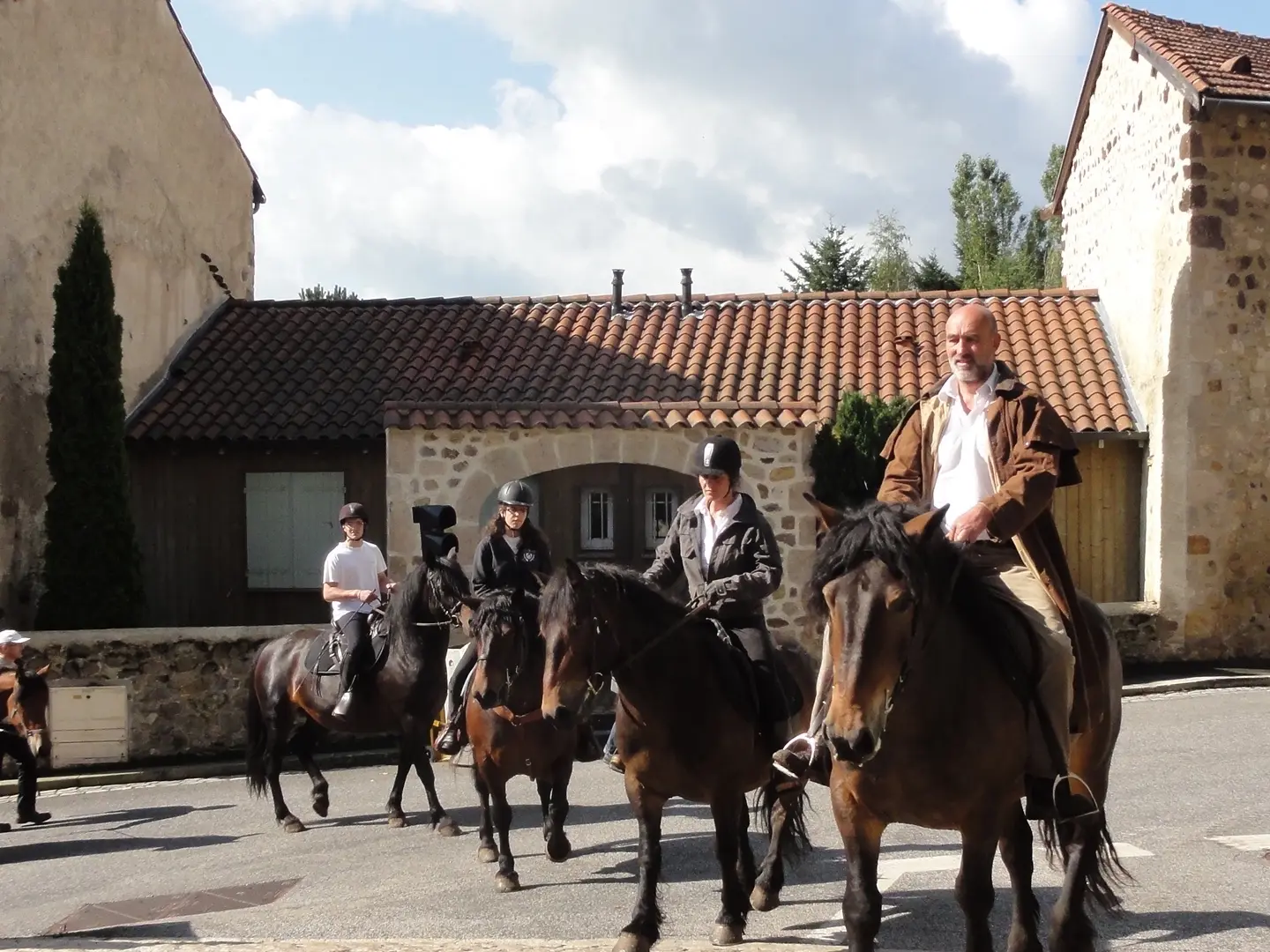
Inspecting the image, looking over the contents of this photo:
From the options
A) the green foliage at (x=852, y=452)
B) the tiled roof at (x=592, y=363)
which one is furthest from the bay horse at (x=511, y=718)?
the green foliage at (x=852, y=452)

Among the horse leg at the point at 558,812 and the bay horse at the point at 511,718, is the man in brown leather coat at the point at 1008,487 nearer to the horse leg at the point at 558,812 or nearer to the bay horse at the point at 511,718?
the bay horse at the point at 511,718

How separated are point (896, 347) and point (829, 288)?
2026 centimetres

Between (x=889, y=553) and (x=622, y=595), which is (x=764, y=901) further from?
(x=889, y=553)

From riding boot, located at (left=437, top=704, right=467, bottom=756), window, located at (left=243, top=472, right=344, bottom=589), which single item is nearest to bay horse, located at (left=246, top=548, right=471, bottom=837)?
riding boot, located at (left=437, top=704, right=467, bottom=756)

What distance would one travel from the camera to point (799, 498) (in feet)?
50.1

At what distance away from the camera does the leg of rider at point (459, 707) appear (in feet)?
27.6

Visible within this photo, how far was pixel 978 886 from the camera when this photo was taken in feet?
14.8

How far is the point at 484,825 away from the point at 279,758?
3045 millimetres

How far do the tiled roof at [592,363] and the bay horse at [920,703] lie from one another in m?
10.4

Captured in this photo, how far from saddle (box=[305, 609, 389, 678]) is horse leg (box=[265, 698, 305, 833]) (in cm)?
52

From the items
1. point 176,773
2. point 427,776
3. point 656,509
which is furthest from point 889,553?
point 656,509

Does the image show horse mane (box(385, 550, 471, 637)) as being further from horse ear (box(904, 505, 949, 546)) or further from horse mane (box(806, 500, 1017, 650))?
horse ear (box(904, 505, 949, 546))

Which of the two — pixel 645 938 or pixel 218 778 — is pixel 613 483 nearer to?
pixel 218 778

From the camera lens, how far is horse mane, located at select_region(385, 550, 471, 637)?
9352 millimetres
